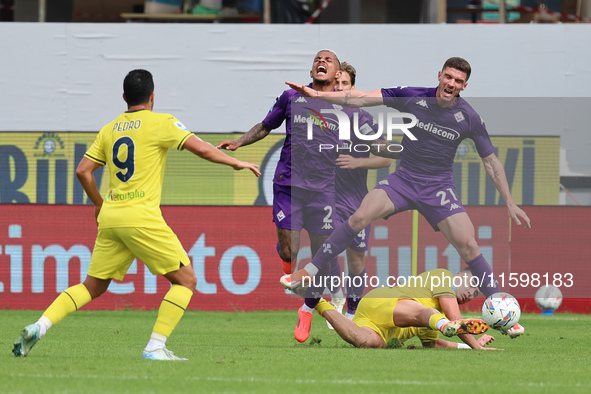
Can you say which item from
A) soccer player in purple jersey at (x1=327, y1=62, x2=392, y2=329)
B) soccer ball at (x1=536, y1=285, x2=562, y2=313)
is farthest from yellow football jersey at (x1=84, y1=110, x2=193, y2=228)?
soccer ball at (x1=536, y1=285, x2=562, y2=313)

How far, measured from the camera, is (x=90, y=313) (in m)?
12.7

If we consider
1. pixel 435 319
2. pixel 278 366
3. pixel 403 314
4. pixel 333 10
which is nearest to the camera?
pixel 278 366

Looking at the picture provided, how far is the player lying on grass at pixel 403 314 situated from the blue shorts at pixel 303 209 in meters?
1.24

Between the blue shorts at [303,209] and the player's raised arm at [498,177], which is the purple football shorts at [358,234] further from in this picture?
the player's raised arm at [498,177]

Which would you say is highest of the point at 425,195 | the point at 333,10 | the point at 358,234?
the point at 333,10

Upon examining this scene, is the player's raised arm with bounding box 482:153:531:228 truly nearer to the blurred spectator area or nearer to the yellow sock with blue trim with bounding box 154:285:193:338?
the yellow sock with blue trim with bounding box 154:285:193:338

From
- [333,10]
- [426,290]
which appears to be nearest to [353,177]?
[426,290]

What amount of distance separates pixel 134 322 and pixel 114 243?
4.94m

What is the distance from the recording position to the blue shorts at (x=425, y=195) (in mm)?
8258

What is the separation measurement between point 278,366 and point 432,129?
2.90 meters

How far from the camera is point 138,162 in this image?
6352 mm

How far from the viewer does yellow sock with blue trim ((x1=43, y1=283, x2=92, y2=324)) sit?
250 inches

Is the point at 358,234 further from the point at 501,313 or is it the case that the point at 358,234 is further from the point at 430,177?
the point at 501,313

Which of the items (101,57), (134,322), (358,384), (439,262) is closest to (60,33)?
(101,57)
